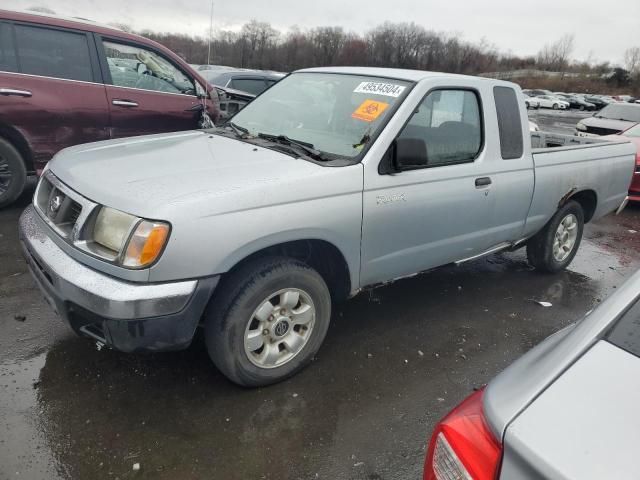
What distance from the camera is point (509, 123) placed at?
3955 millimetres

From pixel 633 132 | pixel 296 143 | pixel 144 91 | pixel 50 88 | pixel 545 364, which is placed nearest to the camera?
pixel 545 364

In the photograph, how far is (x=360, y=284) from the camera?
316 cm

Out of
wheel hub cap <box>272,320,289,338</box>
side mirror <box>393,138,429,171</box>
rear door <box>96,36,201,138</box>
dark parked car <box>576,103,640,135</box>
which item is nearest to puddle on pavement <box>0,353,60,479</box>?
wheel hub cap <box>272,320,289,338</box>

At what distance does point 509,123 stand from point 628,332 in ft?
9.24

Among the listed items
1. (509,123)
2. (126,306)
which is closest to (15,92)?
(126,306)

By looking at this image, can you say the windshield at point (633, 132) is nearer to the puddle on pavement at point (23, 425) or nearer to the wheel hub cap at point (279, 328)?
the wheel hub cap at point (279, 328)

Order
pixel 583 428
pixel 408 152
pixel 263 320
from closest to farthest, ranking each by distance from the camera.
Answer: pixel 583 428 < pixel 263 320 < pixel 408 152

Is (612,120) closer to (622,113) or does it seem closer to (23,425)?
(622,113)

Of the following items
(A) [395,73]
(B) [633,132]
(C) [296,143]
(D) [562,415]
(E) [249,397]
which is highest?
(A) [395,73]

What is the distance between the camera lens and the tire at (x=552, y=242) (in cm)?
475

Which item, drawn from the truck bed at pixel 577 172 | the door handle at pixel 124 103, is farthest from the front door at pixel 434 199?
the door handle at pixel 124 103

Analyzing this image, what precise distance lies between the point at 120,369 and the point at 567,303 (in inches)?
149

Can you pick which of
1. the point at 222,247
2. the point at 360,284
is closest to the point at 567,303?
the point at 360,284

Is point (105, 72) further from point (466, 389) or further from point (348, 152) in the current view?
point (466, 389)
